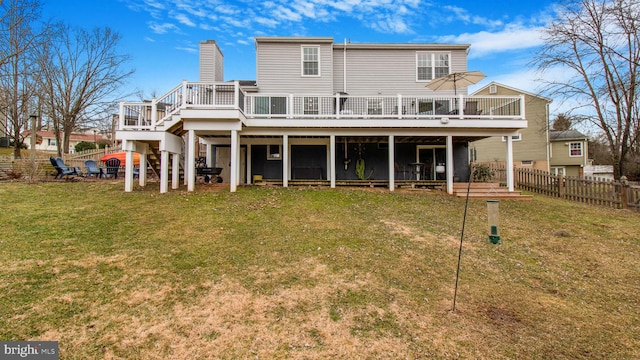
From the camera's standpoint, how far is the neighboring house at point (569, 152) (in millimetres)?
24516

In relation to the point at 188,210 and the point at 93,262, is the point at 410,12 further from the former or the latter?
the point at 93,262

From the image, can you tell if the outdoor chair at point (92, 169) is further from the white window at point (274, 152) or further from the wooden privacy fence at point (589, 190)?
the wooden privacy fence at point (589, 190)

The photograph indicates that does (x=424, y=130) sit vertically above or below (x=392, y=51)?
below

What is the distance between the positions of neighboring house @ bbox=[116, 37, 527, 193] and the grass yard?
406cm

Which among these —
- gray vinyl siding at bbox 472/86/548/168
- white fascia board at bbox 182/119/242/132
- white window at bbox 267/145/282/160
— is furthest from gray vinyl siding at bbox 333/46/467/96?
gray vinyl siding at bbox 472/86/548/168

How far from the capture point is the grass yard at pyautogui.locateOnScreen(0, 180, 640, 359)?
3.05 meters

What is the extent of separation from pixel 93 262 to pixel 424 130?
1102 cm

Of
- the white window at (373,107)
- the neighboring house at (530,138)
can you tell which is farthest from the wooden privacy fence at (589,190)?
the neighboring house at (530,138)

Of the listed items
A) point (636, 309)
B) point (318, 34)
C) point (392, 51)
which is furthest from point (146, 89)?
point (636, 309)

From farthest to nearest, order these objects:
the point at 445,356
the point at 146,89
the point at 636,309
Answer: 1. the point at 146,89
2. the point at 636,309
3. the point at 445,356

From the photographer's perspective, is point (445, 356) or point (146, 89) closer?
point (445, 356)

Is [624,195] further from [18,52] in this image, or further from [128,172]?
[18,52]

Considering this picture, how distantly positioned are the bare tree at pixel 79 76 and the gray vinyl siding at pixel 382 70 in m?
20.8

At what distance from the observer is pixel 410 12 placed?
14.7 meters
